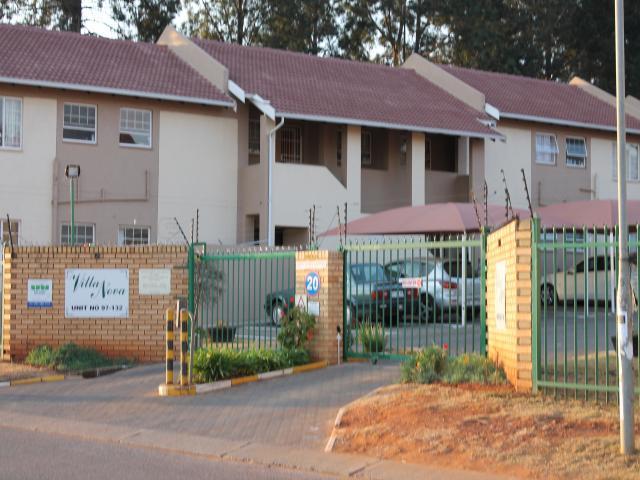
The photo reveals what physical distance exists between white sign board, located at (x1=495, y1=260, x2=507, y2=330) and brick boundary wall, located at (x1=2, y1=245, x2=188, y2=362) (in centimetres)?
639

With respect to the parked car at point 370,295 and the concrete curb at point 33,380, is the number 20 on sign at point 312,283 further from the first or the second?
the concrete curb at point 33,380

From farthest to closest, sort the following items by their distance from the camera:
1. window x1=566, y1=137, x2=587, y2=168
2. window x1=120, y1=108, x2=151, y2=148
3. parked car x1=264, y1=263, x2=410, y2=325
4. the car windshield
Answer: window x1=566, y1=137, x2=587, y2=168 < window x1=120, y1=108, x2=151, y2=148 < the car windshield < parked car x1=264, y1=263, x2=410, y2=325

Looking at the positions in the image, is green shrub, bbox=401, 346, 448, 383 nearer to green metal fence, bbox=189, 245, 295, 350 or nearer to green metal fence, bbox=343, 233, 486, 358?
green metal fence, bbox=343, 233, 486, 358

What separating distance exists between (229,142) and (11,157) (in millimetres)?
6190

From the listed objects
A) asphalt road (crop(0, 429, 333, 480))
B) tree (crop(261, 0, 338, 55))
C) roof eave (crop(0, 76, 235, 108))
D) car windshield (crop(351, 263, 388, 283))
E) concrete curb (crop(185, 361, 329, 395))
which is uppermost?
tree (crop(261, 0, 338, 55))

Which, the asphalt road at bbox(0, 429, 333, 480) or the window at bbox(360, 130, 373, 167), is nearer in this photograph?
the asphalt road at bbox(0, 429, 333, 480)

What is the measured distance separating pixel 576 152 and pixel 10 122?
19191 mm

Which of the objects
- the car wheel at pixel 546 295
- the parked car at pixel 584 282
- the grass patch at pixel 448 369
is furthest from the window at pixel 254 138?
the grass patch at pixel 448 369

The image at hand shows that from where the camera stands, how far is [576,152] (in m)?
33.6

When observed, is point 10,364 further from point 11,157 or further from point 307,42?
point 307,42

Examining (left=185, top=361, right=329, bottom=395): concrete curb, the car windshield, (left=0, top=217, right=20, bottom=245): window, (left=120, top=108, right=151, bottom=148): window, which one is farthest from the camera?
(left=120, top=108, right=151, bottom=148): window

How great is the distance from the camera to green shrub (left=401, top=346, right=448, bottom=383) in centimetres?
1209

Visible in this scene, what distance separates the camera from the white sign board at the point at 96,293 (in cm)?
1681

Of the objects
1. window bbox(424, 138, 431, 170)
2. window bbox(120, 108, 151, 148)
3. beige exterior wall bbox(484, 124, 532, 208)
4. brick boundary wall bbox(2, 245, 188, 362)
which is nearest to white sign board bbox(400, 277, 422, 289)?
brick boundary wall bbox(2, 245, 188, 362)
